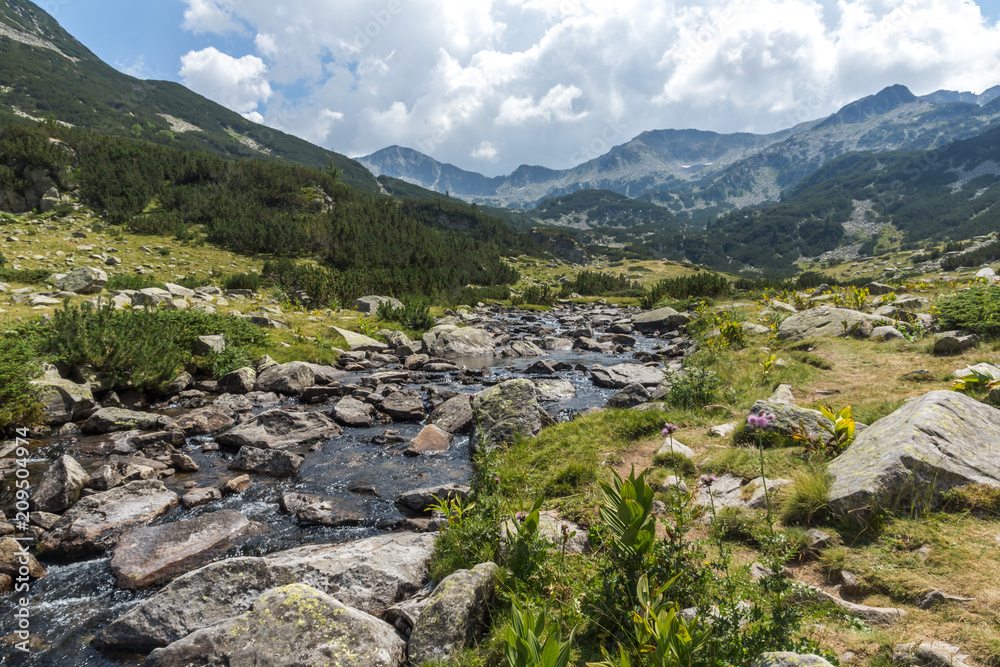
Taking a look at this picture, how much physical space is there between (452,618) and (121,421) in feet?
33.4

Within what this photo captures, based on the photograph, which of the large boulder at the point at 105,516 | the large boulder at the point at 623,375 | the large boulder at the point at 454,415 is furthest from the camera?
the large boulder at the point at 623,375

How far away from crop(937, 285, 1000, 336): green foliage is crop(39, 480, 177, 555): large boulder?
16.5m

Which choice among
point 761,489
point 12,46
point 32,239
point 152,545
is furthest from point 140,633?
point 12,46

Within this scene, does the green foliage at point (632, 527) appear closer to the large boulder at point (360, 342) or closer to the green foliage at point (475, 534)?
the green foliage at point (475, 534)

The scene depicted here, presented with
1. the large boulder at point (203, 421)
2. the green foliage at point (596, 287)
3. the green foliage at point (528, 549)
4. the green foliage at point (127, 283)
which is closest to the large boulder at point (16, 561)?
the large boulder at point (203, 421)

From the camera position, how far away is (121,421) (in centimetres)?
960

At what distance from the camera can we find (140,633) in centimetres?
409

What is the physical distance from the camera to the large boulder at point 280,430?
9.09m

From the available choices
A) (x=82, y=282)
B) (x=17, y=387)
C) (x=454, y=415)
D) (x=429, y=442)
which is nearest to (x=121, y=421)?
(x=17, y=387)

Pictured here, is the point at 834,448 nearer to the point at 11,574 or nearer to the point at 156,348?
the point at 11,574

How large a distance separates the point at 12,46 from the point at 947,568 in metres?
182

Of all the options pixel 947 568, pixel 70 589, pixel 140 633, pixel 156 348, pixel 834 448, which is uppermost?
pixel 834 448

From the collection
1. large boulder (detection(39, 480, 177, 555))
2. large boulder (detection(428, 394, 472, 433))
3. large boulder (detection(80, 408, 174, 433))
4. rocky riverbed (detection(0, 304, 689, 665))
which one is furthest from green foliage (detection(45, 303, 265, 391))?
large boulder (detection(428, 394, 472, 433))

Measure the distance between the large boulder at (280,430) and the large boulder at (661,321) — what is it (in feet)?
63.9
